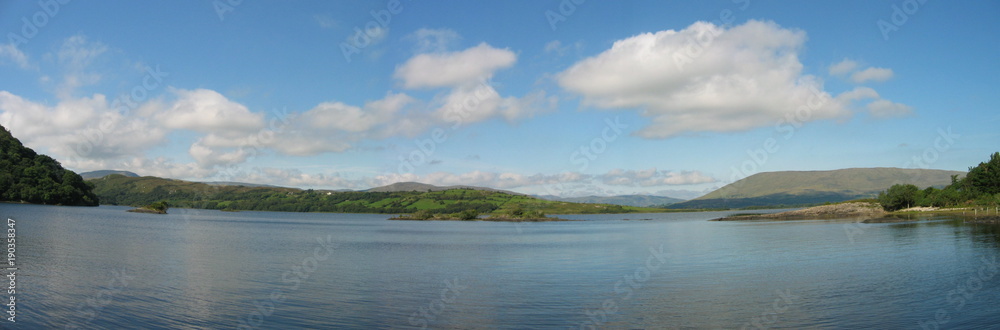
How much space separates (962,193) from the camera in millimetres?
101500

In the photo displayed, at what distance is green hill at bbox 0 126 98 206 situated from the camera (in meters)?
110

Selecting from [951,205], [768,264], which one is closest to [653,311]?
[768,264]

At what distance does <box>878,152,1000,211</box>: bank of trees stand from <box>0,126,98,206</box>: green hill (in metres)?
179

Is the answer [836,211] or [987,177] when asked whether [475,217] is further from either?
[987,177]

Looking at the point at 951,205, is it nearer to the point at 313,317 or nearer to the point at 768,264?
the point at 768,264

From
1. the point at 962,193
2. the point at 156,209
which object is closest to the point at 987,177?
the point at 962,193

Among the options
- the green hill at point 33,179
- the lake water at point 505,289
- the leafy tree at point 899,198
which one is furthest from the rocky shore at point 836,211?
the green hill at point 33,179

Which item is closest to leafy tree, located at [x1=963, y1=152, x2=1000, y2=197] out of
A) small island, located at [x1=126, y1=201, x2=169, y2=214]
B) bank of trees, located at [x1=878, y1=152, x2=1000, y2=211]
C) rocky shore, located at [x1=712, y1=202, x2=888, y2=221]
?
bank of trees, located at [x1=878, y1=152, x2=1000, y2=211]

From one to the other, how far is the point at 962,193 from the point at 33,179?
19504 centimetres

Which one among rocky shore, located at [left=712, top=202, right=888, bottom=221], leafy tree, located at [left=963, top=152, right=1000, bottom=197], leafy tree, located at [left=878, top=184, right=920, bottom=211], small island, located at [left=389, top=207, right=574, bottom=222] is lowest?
small island, located at [left=389, top=207, right=574, bottom=222]

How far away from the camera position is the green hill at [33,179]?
110 metres

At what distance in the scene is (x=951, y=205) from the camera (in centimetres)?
10081

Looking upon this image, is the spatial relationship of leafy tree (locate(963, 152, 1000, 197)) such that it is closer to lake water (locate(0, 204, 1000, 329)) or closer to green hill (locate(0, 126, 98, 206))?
lake water (locate(0, 204, 1000, 329))

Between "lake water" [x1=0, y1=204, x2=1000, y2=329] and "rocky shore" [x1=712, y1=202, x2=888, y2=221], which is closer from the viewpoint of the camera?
"lake water" [x1=0, y1=204, x2=1000, y2=329]
